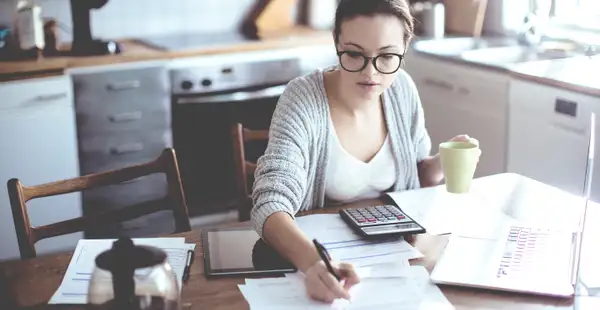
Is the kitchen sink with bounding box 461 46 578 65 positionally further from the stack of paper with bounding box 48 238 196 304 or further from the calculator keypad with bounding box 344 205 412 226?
the stack of paper with bounding box 48 238 196 304

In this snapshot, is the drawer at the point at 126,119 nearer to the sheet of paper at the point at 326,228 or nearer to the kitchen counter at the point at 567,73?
the kitchen counter at the point at 567,73

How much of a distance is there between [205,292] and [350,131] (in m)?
0.70

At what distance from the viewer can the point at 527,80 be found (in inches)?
116

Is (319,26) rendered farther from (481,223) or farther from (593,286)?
(593,286)

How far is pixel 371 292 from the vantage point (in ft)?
4.28

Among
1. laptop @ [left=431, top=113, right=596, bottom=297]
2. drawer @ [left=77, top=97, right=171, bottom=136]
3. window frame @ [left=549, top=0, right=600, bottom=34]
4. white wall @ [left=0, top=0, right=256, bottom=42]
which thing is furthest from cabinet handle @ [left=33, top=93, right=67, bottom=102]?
window frame @ [left=549, top=0, right=600, bottom=34]

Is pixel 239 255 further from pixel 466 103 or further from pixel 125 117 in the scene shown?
pixel 466 103

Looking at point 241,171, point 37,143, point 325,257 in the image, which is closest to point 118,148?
point 37,143

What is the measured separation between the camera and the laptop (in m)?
1.33

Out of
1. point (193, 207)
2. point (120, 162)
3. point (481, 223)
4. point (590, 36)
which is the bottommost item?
point (193, 207)

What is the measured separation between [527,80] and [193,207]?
155 centimetres

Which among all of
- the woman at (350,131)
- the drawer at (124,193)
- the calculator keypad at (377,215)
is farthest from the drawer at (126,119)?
the calculator keypad at (377,215)

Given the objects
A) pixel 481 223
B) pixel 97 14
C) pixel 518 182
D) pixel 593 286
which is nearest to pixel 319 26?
pixel 97 14

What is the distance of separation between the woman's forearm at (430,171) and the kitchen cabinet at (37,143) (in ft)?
5.32
